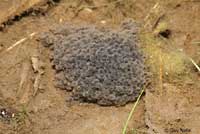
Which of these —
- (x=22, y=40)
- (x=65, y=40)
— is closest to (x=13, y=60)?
(x=22, y=40)

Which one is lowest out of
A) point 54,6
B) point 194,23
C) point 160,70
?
point 160,70

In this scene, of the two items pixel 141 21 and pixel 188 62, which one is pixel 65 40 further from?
pixel 188 62

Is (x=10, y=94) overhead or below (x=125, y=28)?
below

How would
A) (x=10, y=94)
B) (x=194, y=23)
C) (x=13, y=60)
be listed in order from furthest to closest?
(x=194, y=23) → (x=13, y=60) → (x=10, y=94)

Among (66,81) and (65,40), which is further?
(65,40)

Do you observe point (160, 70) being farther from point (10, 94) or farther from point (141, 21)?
point (10, 94)

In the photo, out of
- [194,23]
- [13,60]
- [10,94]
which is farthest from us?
[194,23]
